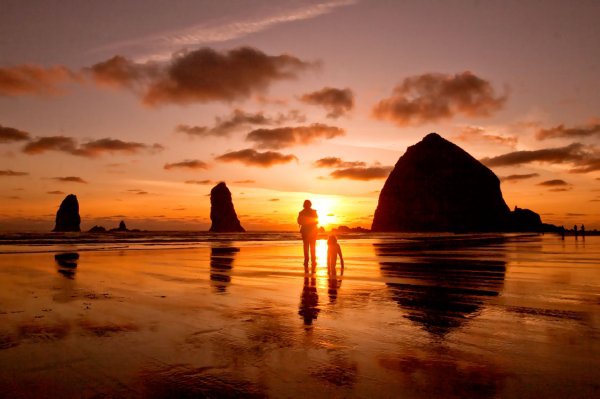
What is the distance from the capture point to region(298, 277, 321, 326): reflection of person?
7.07 metres

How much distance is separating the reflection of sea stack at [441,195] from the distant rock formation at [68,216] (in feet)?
409

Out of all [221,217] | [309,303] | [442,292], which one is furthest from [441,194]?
[309,303]

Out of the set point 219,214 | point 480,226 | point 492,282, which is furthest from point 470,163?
point 492,282

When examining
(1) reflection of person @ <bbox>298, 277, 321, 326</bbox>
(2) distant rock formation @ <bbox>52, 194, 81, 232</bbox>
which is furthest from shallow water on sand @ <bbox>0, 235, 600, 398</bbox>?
(2) distant rock formation @ <bbox>52, 194, 81, 232</bbox>

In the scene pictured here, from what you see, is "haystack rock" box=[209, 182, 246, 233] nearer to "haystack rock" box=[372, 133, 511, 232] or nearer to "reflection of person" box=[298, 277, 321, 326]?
"haystack rock" box=[372, 133, 511, 232]

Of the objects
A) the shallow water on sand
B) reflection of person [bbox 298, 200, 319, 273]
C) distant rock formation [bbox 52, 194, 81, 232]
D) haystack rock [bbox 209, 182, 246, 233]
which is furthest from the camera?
haystack rock [bbox 209, 182, 246, 233]

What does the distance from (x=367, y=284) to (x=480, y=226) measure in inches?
5516

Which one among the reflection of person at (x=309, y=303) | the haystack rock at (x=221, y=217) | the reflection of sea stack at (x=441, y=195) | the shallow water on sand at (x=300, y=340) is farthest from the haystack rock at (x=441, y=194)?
the shallow water on sand at (x=300, y=340)

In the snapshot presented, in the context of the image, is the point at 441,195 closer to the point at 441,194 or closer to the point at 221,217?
the point at 441,194

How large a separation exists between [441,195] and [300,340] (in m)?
145

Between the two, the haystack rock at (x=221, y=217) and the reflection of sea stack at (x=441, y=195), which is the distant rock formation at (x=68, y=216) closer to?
the haystack rock at (x=221, y=217)

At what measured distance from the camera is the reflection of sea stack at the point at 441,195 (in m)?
140

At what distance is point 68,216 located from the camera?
586 ft

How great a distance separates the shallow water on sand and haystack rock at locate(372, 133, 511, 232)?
135209 mm
